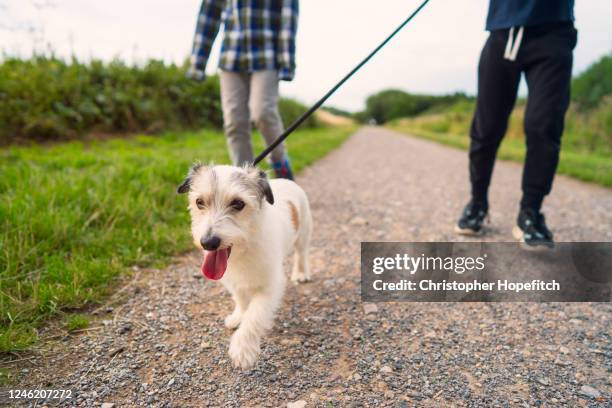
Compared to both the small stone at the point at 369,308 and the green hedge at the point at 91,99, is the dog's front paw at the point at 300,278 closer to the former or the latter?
the small stone at the point at 369,308

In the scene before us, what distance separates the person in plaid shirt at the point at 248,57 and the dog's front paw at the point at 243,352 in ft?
9.35

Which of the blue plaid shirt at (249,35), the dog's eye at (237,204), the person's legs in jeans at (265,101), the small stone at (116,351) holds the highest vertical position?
the blue plaid shirt at (249,35)

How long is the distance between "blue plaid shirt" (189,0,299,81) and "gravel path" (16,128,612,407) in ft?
7.50

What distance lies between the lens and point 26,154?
6062 mm

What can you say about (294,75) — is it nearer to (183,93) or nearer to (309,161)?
(309,161)

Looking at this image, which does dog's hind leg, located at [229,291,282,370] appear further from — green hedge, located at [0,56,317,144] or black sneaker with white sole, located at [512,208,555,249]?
green hedge, located at [0,56,317,144]

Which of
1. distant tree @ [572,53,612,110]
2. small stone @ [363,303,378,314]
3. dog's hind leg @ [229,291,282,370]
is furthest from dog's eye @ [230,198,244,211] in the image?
distant tree @ [572,53,612,110]

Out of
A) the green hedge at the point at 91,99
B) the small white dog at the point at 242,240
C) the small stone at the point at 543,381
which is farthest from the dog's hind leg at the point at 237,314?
the green hedge at the point at 91,99

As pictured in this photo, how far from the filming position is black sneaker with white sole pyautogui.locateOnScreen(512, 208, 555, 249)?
4.01 metres

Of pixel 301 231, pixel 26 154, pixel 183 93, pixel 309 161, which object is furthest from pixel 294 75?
pixel 183 93

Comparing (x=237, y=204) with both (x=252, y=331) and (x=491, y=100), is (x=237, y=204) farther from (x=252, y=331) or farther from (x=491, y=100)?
(x=491, y=100)

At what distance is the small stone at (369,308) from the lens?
3.10m

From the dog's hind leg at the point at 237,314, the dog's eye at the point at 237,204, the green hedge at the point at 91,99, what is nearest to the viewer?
the dog's eye at the point at 237,204

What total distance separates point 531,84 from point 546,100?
0.25m
